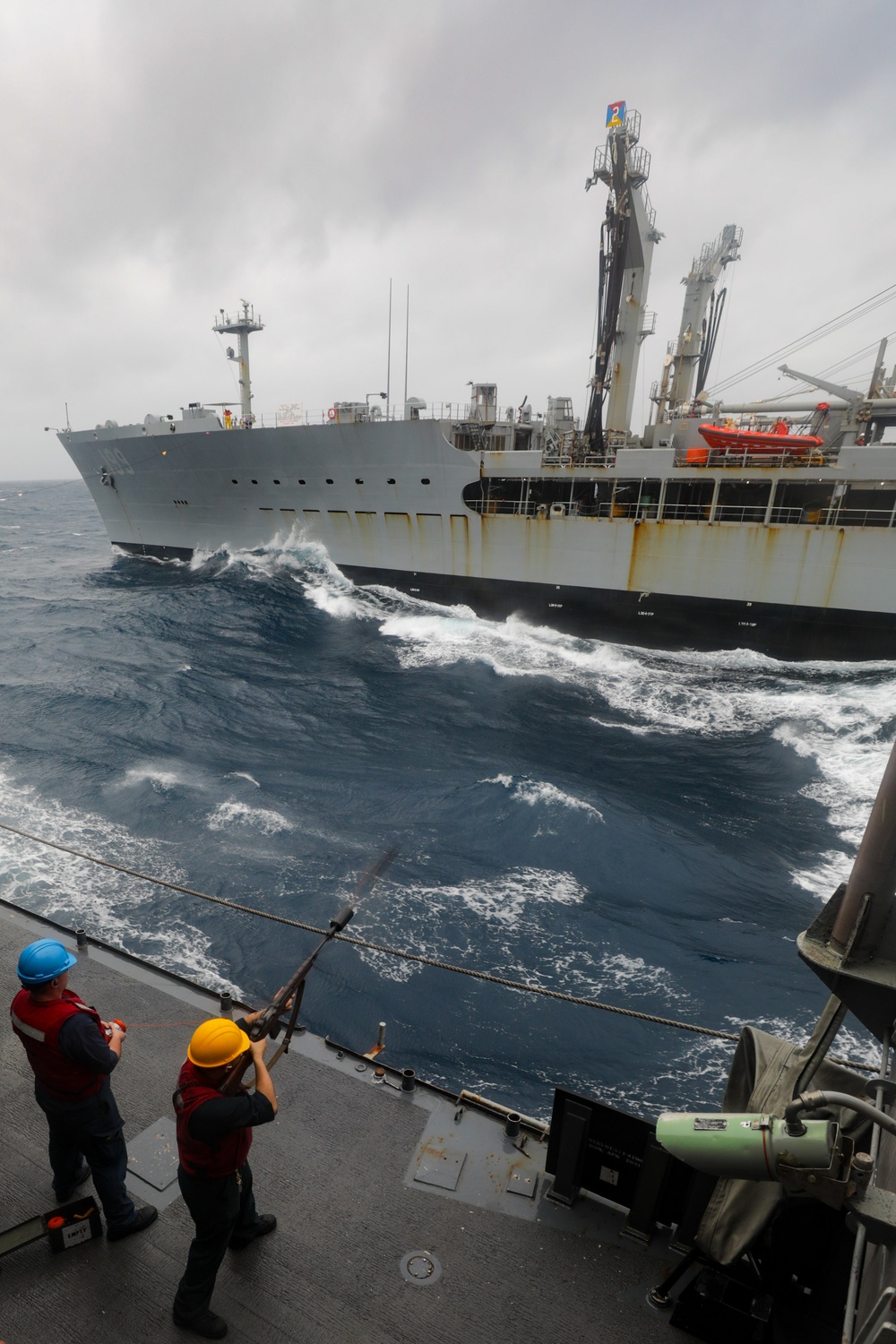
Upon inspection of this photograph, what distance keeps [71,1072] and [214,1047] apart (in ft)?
3.32

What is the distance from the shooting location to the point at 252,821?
9.80 metres

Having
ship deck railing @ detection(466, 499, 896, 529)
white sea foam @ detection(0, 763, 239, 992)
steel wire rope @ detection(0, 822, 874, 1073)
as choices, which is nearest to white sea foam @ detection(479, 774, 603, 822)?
steel wire rope @ detection(0, 822, 874, 1073)

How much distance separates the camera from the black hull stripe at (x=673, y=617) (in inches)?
730

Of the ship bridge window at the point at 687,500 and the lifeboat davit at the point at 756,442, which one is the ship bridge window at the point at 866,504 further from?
the ship bridge window at the point at 687,500

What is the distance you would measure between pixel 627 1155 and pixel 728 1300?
656 mm

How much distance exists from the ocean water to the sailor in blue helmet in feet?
5.30

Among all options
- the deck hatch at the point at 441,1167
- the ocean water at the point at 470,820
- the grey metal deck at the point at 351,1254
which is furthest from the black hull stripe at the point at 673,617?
the deck hatch at the point at 441,1167

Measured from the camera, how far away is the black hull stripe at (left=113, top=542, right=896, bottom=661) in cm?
1855

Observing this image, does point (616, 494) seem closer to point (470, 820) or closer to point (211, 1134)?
point (470, 820)

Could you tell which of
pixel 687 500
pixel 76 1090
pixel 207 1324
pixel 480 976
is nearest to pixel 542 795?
pixel 480 976

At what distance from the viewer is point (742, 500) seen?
20.1 meters

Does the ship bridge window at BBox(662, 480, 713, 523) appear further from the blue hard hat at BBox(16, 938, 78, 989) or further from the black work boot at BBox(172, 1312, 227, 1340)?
the black work boot at BBox(172, 1312, 227, 1340)

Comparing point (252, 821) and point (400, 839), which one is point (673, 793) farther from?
point (252, 821)

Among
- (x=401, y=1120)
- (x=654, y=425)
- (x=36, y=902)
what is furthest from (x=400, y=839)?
(x=654, y=425)
